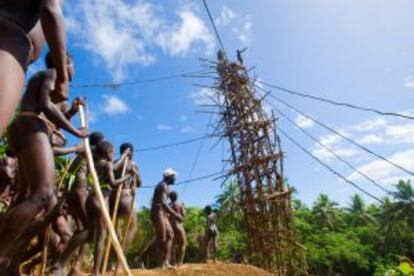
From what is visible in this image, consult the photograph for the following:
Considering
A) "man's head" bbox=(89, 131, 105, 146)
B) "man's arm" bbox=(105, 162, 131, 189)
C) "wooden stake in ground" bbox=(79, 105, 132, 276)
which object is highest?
"man's head" bbox=(89, 131, 105, 146)

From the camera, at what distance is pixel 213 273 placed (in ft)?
32.1

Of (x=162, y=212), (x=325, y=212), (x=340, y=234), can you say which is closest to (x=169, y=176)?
(x=162, y=212)

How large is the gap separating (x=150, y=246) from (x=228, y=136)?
631 centimetres

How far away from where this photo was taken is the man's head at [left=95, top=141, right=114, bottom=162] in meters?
6.18

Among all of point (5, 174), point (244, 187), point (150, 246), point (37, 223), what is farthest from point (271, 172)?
point (37, 223)

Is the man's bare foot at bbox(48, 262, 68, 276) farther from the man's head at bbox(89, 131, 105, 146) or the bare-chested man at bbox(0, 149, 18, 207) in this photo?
the man's head at bbox(89, 131, 105, 146)

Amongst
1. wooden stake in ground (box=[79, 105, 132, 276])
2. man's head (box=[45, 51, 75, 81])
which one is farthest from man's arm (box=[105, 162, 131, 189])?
wooden stake in ground (box=[79, 105, 132, 276])

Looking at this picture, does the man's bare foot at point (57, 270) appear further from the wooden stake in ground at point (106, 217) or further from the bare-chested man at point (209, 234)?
the bare-chested man at point (209, 234)

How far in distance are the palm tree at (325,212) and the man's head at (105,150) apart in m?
51.7

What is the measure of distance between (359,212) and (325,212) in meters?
6.38

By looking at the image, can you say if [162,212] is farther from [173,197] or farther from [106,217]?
[106,217]

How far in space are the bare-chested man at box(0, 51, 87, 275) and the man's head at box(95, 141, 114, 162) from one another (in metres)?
2.72

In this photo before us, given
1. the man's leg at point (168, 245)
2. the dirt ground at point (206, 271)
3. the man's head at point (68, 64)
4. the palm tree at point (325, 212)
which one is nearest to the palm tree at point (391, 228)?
the palm tree at point (325, 212)

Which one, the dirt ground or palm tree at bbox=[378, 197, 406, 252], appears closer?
the dirt ground
